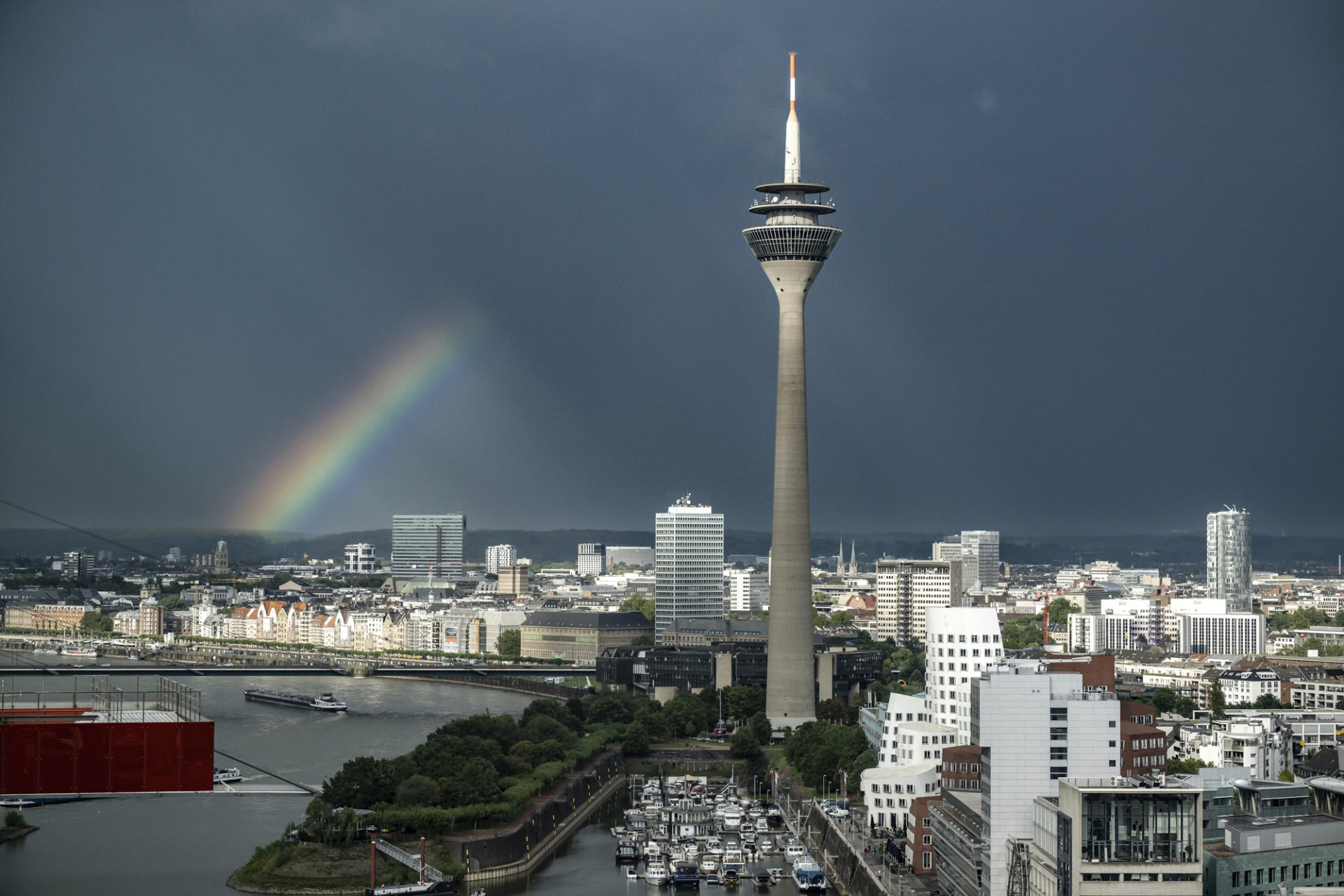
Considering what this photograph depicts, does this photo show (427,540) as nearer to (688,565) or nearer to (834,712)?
(688,565)

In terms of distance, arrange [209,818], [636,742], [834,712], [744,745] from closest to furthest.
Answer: [209,818]
[744,745]
[636,742]
[834,712]

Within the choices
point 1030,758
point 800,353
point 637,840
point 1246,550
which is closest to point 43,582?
point 1246,550

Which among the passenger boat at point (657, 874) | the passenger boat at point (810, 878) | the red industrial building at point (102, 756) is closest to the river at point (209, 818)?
the passenger boat at point (657, 874)

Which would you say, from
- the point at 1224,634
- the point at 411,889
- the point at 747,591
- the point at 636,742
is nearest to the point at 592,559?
the point at 747,591

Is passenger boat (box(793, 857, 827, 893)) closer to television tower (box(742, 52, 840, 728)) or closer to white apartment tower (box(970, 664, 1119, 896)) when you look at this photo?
white apartment tower (box(970, 664, 1119, 896))

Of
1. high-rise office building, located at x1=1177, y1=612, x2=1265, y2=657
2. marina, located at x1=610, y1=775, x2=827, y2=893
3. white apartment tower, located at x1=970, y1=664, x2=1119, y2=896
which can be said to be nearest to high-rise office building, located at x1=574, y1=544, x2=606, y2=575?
high-rise office building, located at x1=1177, y1=612, x2=1265, y2=657

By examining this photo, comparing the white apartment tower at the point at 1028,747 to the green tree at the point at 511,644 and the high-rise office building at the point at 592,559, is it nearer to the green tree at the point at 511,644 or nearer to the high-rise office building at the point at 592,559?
Answer: the green tree at the point at 511,644
